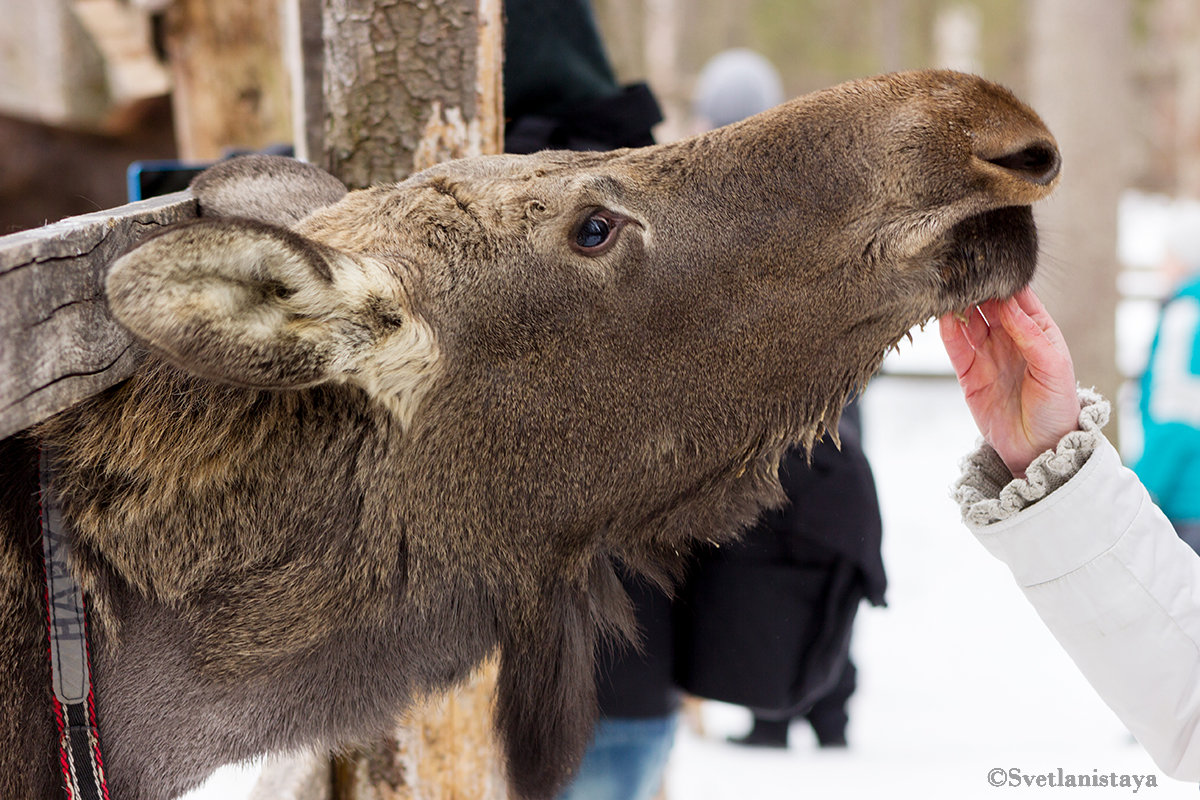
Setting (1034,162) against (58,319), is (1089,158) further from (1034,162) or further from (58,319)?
(58,319)

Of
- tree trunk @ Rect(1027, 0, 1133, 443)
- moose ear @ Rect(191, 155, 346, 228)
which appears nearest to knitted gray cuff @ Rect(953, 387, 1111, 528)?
moose ear @ Rect(191, 155, 346, 228)

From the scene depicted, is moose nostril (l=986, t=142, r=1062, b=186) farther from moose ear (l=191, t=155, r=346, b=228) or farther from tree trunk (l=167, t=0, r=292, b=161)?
tree trunk (l=167, t=0, r=292, b=161)

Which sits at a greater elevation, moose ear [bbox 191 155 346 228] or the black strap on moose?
moose ear [bbox 191 155 346 228]

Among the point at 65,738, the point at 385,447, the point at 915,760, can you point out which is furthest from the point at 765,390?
the point at 915,760

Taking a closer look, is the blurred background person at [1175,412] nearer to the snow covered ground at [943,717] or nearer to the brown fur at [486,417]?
the snow covered ground at [943,717]

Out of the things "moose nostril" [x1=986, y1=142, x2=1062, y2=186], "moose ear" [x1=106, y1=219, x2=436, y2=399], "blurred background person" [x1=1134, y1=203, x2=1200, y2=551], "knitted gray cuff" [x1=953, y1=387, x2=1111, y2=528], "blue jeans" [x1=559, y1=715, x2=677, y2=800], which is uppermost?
"moose nostril" [x1=986, y1=142, x2=1062, y2=186]

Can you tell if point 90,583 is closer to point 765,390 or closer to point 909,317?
point 765,390

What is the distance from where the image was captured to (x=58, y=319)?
155 centimetres

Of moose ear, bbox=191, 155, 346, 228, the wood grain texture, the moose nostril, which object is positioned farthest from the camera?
moose ear, bbox=191, 155, 346, 228

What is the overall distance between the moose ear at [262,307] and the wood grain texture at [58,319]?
11cm

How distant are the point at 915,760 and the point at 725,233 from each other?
415cm

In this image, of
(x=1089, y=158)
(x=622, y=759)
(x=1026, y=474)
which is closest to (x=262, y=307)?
(x=1026, y=474)

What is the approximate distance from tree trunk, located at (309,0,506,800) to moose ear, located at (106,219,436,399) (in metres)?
0.81

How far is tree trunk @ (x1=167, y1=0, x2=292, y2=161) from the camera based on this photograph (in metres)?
5.64
